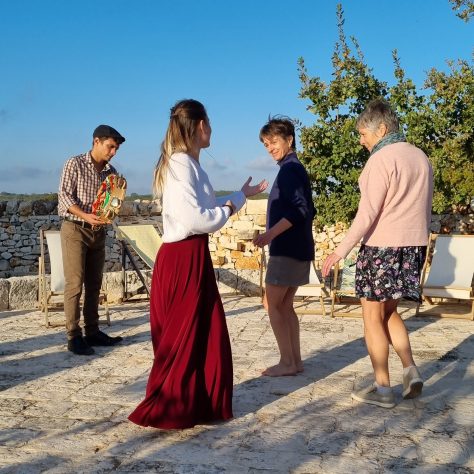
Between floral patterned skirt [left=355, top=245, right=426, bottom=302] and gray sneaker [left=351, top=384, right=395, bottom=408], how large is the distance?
613 mm

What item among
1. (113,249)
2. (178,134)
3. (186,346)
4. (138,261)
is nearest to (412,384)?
(186,346)

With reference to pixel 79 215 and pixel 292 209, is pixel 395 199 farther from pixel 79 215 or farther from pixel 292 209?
pixel 79 215

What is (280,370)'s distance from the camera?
443 cm

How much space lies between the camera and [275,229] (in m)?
4.02

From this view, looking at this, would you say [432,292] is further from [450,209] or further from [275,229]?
[275,229]

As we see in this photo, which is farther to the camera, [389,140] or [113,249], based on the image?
[113,249]

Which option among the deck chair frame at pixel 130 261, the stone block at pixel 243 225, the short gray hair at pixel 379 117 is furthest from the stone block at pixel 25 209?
the short gray hair at pixel 379 117

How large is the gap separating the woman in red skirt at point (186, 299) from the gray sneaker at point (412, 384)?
44.4 inches

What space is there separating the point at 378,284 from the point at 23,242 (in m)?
12.3

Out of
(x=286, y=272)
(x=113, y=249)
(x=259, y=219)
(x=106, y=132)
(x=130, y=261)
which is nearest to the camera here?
(x=286, y=272)

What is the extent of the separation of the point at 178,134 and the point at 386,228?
1.31 metres

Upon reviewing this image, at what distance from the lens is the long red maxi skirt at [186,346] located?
3326 mm

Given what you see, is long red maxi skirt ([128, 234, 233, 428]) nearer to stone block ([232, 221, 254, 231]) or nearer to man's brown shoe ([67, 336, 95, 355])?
man's brown shoe ([67, 336, 95, 355])

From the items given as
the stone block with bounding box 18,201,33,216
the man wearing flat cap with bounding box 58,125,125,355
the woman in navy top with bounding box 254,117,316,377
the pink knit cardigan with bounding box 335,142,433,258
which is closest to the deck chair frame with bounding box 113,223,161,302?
the man wearing flat cap with bounding box 58,125,125,355
